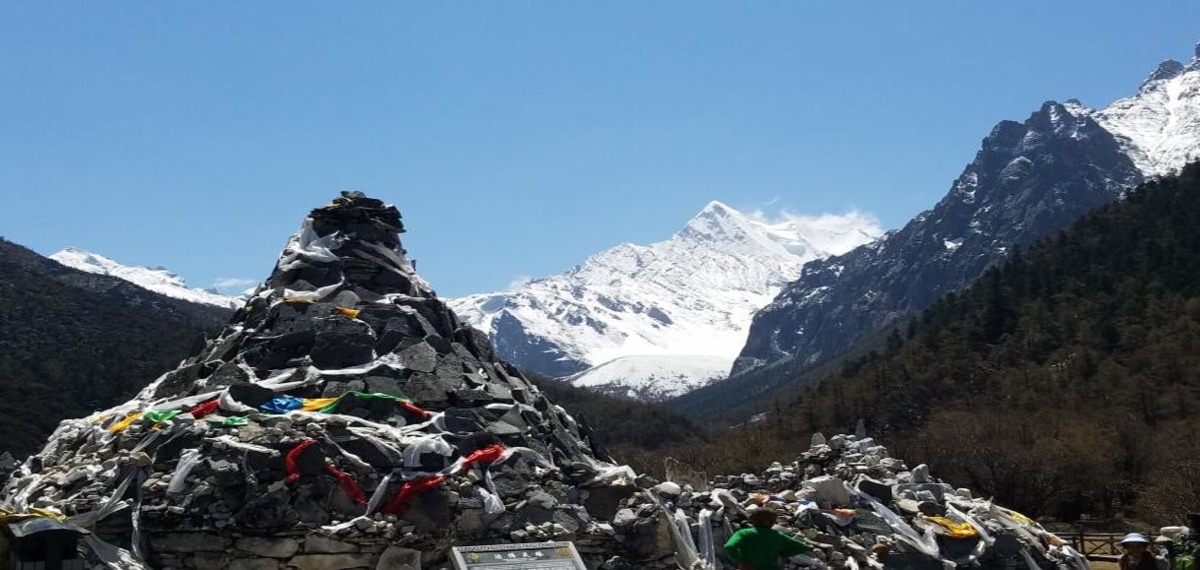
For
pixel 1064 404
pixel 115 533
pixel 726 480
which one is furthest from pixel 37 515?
pixel 1064 404

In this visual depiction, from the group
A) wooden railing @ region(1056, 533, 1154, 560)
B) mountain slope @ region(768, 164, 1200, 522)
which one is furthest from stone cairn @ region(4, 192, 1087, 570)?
mountain slope @ region(768, 164, 1200, 522)

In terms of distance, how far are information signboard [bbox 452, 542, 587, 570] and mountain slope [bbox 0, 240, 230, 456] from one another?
43.6 metres

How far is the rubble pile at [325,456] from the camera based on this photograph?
1337 centimetres

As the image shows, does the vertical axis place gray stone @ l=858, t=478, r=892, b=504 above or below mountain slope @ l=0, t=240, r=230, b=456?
below

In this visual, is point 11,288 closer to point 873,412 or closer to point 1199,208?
point 873,412

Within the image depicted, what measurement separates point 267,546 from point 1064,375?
68.1 meters

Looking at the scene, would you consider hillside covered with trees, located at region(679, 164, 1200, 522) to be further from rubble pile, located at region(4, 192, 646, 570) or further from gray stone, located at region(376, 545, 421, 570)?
gray stone, located at region(376, 545, 421, 570)

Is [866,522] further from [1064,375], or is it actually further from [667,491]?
[1064,375]

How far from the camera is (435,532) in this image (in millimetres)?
13859

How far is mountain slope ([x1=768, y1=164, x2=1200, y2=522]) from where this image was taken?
44656 mm

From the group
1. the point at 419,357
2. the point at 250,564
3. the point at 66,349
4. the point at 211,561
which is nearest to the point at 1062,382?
the point at 66,349

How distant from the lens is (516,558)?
11852 millimetres

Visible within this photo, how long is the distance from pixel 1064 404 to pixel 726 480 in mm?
51946

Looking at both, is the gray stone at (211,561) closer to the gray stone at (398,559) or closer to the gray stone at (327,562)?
the gray stone at (327,562)
